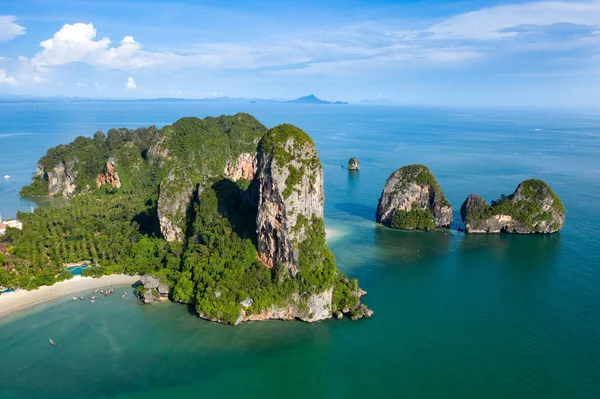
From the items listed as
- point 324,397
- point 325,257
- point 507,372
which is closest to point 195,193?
point 325,257

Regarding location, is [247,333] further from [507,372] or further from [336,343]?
[507,372]

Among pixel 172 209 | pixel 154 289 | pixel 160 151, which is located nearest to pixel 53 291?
pixel 154 289

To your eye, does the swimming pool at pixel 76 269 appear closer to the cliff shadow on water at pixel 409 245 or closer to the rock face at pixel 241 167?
the cliff shadow on water at pixel 409 245

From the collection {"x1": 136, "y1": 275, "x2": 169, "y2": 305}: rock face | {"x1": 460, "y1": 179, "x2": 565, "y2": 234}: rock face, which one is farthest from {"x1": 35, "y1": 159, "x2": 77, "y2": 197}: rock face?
{"x1": 460, "y1": 179, "x2": 565, "y2": 234}: rock face

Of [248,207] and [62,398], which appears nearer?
[62,398]

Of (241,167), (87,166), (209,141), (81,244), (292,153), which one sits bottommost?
(81,244)

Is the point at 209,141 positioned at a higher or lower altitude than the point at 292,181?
higher

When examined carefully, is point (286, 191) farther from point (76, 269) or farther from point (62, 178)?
point (62, 178)
